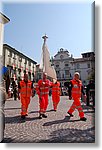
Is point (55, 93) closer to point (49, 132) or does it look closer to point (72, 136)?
point (49, 132)

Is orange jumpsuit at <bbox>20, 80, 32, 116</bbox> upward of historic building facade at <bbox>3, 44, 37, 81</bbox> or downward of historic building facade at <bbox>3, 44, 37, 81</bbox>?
downward

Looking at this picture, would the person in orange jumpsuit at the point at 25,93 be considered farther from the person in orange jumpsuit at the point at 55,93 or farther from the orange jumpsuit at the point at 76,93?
the person in orange jumpsuit at the point at 55,93

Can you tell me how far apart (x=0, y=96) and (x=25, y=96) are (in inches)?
60.7

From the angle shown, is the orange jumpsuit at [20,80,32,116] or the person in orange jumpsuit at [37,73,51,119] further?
the person in orange jumpsuit at [37,73,51,119]

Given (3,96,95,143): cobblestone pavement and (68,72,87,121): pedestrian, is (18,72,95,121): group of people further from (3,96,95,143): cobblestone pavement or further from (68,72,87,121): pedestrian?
(3,96,95,143): cobblestone pavement

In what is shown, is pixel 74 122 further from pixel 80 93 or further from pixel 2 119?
pixel 2 119

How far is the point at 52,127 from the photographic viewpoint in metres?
3.71

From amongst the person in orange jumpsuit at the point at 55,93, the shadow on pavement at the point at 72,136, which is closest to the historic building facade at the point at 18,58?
the person in orange jumpsuit at the point at 55,93

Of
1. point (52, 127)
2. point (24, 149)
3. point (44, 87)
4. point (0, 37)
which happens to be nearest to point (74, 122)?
point (52, 127)

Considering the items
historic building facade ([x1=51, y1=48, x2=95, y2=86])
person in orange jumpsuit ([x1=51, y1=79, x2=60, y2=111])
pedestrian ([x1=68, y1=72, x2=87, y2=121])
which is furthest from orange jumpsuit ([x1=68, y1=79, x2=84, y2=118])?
person in orange jumpsuit ([x1=51, y1=79, x2=60, y2=111])

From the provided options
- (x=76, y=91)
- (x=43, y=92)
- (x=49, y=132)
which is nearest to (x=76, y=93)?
(x=76, y=91)

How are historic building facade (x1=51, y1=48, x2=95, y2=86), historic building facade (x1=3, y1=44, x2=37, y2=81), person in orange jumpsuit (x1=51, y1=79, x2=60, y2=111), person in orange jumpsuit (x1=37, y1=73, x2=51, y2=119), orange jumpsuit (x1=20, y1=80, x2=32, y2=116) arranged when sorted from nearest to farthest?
historic building facade (x1=51, y1=48, x2=95, y2=86), historic building facade (x1=3, y1=44, x2=37, y2=81), orange jumpsuit (x1=20, y1=80, x2=32, y2=116), person in orange jumpsuit (x1=37, y1=73, x2=51, y2=119), person in orange jumpsuit (x1=51, y1=79, x2=60, y2=111)

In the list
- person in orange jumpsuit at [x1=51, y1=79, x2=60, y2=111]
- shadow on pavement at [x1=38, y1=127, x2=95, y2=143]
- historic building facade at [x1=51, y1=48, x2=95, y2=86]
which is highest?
historic building facade at [x1=51, y1=48, x2=95, y2=86]

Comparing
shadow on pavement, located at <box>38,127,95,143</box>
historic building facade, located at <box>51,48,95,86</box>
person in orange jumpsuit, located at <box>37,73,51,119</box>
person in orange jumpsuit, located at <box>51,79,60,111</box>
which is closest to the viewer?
shadow on pavement, located at <box>38,127,95,143</box>
